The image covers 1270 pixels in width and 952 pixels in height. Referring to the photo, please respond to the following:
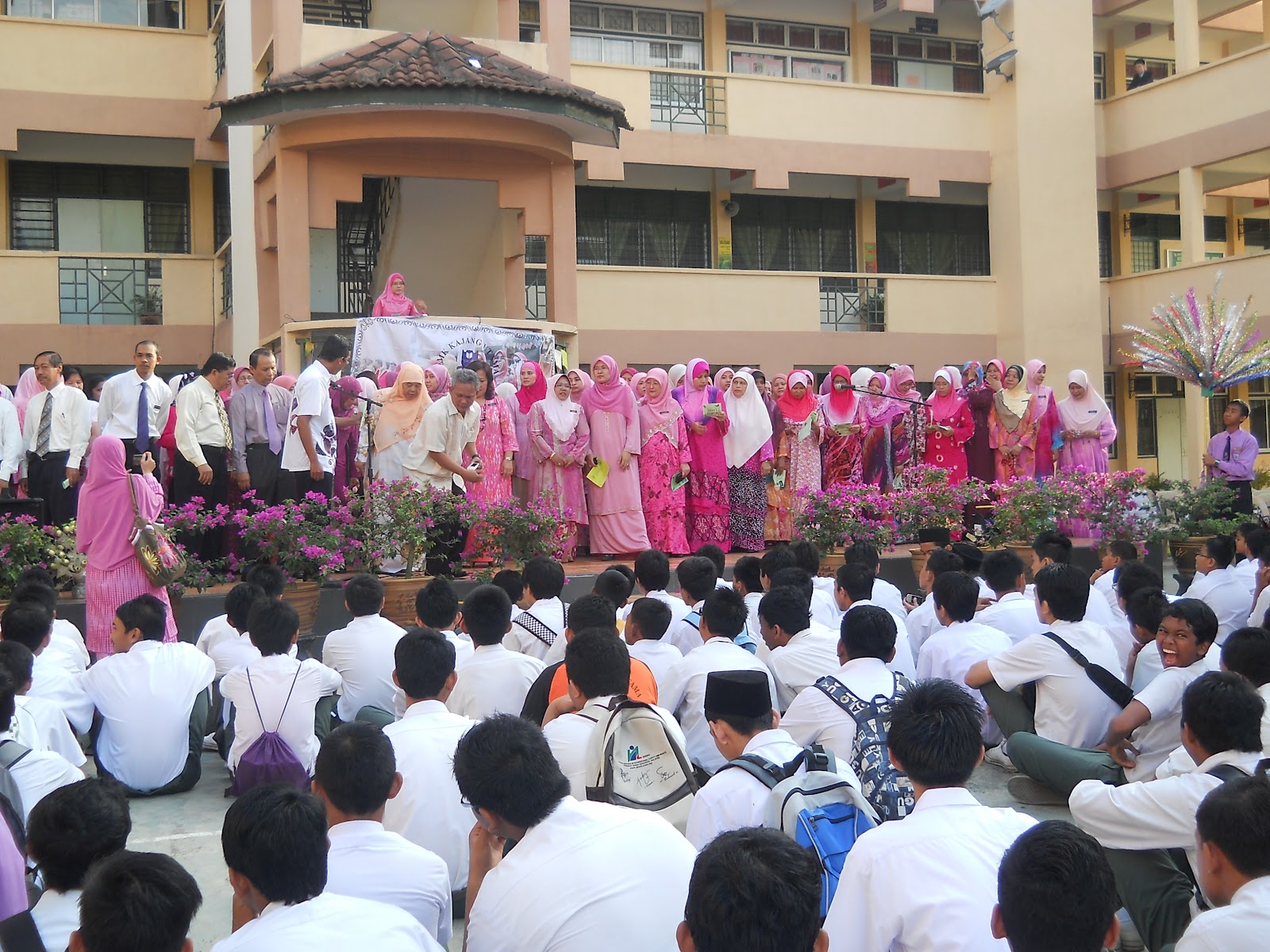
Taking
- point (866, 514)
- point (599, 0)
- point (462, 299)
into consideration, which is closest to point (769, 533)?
point (866, 514)

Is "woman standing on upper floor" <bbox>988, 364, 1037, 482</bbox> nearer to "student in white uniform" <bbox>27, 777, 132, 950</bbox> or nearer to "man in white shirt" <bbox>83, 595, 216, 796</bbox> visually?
"man in white shirt" <bbox>83, 595, 216, 796</bbox>

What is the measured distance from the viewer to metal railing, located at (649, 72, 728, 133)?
18547 mm

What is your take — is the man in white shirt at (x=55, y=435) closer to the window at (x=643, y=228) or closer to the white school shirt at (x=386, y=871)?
the white school shirt at (x=386, y=871)

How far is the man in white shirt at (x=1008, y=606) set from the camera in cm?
614

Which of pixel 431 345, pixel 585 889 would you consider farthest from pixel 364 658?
pixel 431 345

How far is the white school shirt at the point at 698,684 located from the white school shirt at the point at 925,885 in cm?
177

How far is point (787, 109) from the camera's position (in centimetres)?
1897

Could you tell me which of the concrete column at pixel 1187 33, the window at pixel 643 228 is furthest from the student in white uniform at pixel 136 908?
the concrete column at pixel 1187 33

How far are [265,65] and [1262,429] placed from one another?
16.2m

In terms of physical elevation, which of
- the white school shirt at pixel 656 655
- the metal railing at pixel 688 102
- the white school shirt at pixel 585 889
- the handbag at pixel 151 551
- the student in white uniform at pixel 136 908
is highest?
the metal railing at pixel 688 102

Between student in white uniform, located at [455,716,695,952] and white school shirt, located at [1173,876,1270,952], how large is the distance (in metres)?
1.02

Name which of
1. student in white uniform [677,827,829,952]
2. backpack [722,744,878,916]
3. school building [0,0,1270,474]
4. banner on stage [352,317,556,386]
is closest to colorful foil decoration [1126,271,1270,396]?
school building [0,0,1270,474]

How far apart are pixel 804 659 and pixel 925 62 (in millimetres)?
17935

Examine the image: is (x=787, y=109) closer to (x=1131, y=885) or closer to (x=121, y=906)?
(x=1131, y=885)
